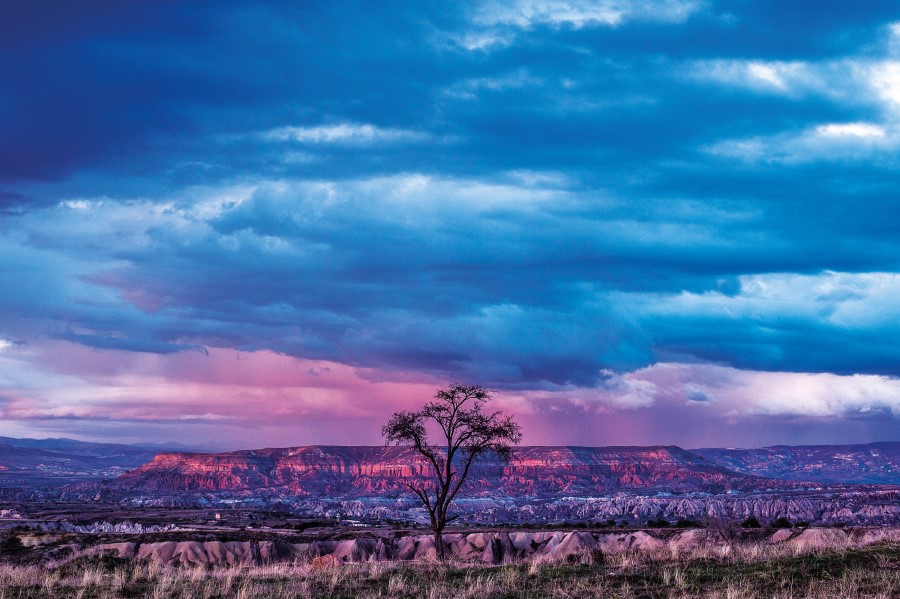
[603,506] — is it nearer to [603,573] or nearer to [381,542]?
[381,542]

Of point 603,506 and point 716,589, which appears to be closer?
point 716,589

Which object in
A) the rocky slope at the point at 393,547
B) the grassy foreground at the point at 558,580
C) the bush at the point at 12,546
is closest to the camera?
the grassy foreground at the point at 558,580

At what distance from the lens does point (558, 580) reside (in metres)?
24.2

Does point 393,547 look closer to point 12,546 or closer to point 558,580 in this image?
point 12,546

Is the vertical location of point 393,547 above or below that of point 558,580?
below

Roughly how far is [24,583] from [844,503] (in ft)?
408

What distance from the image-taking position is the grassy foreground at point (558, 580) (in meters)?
21.6

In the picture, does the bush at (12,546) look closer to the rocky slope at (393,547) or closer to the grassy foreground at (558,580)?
the rocky slope at (393,547)

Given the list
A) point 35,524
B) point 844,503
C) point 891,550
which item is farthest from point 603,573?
point 844,503

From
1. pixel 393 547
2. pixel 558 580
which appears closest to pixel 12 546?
pixel 393 547

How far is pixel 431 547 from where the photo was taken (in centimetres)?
5738

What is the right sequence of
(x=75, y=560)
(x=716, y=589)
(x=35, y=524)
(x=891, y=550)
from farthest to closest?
(x=35, y=524), (x=75, y=560), (x=891, y=550), (x=716, y=589)

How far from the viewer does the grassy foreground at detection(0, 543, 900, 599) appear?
21.6 metres

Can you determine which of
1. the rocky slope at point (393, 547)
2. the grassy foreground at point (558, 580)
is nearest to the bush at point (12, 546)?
the rocky slope at point (393, 547)
